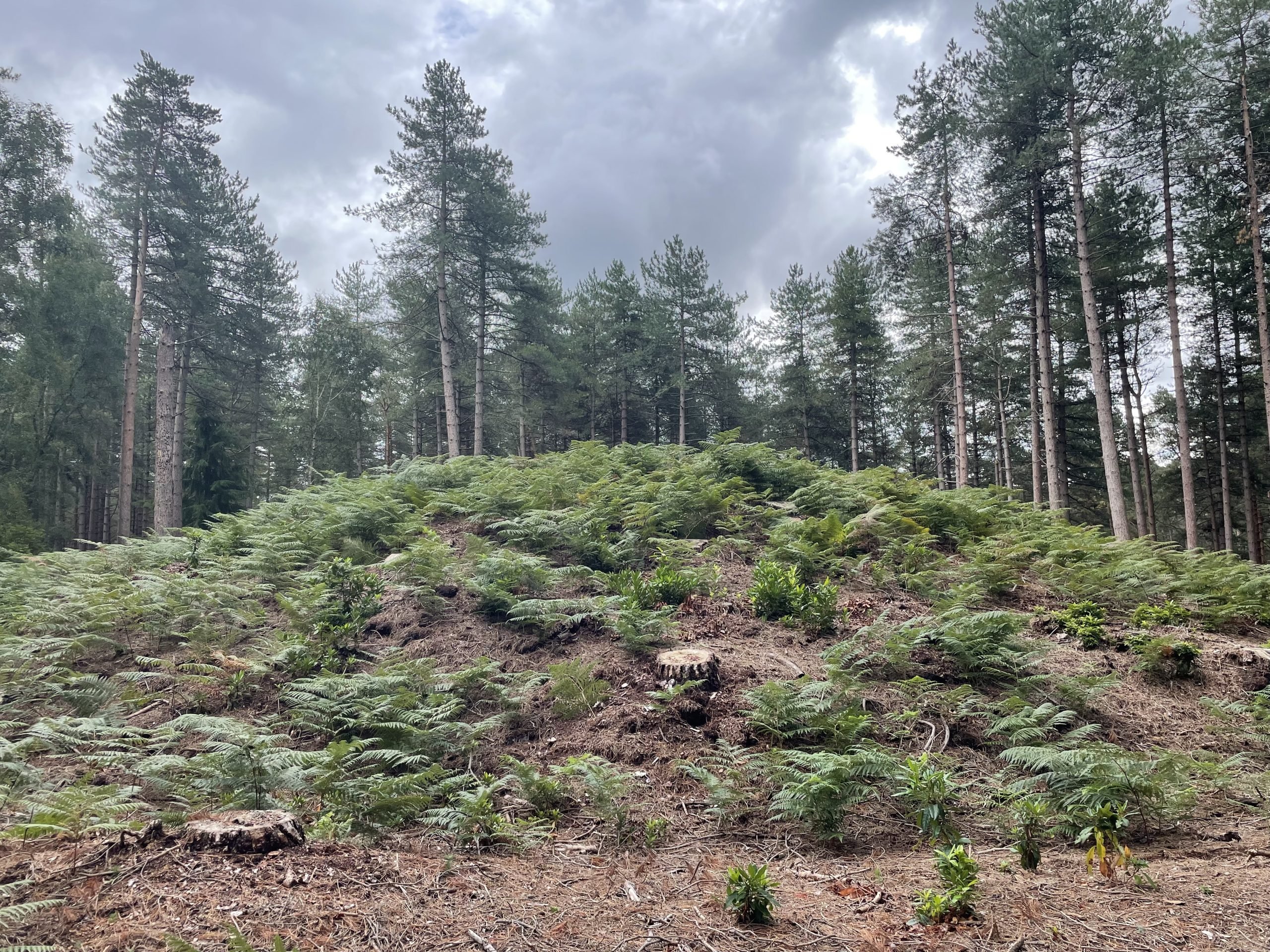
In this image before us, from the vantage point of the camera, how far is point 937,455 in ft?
98.8

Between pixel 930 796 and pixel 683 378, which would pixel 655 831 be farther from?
pixel 683 378

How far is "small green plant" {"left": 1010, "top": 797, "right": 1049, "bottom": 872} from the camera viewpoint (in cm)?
340

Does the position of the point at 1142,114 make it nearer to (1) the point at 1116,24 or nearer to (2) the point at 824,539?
(1) the point at 1116,24

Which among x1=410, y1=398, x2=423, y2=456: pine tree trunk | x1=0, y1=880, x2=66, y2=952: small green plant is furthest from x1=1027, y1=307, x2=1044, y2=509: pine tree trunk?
x1=410, y1=398, x2=423, y2=456: pine tree trunk

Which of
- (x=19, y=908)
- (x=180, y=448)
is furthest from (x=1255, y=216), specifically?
(x=180, y=448)

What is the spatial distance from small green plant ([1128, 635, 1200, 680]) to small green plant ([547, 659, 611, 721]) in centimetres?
533

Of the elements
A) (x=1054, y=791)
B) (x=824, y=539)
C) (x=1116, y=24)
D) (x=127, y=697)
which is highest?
(x=1116, y=24)

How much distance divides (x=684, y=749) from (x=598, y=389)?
26140 millimetres

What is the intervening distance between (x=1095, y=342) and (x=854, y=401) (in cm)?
1201

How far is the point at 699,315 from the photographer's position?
2798 cm

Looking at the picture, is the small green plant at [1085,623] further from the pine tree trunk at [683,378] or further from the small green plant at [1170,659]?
the pine tree trunk at [683,378]

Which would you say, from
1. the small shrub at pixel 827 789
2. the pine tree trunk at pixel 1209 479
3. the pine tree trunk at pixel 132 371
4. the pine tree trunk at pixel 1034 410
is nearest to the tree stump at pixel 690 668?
the small shrub at pixel 827 789

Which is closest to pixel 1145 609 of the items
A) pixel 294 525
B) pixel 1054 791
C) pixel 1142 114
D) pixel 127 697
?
pixel 1054 791

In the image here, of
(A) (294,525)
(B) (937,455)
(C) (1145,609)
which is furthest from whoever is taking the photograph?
(B) (937,455)
